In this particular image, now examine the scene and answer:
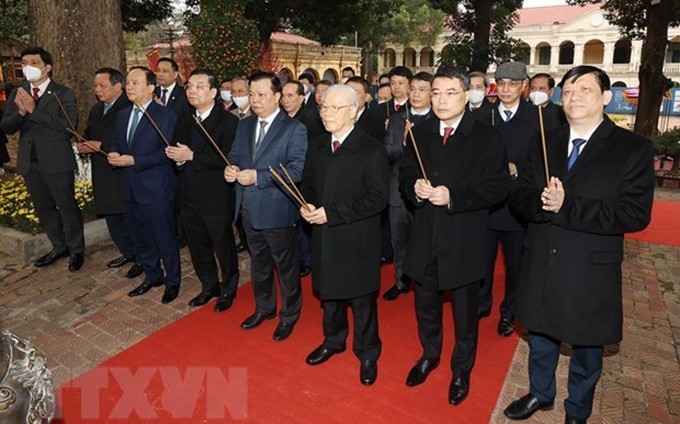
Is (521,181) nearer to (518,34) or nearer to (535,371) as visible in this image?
(535,371)

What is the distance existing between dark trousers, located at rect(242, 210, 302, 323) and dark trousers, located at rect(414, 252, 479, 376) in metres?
1.27

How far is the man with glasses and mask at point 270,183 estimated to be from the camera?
13.3 feet

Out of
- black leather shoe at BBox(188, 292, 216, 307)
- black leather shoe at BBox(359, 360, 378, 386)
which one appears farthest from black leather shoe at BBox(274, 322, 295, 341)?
black leather shoe at BBox(188, 292, 216, 307)

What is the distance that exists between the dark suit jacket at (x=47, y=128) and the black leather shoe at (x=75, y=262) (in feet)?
3.38

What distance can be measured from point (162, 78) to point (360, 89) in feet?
8.91

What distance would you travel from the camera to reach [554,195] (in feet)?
8.84

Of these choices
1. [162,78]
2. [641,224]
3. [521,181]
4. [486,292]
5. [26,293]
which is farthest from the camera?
[162,78]

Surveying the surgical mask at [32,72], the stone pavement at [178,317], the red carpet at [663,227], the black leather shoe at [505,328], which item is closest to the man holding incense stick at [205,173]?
the stone pavement at [178,317]

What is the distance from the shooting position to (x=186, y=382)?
3748 mm

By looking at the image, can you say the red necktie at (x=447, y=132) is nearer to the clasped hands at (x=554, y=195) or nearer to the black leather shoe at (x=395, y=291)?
the clasped hands at (x=554, y=195)

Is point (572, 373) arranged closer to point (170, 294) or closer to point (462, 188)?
point (462, 188)

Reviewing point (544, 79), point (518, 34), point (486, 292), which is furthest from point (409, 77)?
point (518, 34)

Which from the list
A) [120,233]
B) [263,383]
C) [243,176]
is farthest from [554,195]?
[120,233]

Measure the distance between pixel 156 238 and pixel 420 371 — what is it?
116 inches
